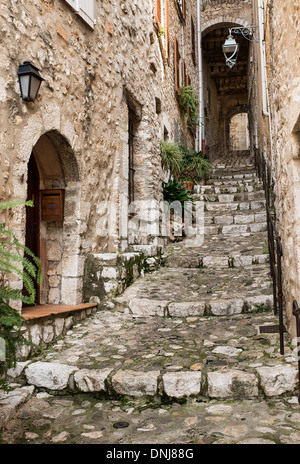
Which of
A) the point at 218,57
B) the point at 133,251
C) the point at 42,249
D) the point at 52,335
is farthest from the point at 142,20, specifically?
the point at 218,57

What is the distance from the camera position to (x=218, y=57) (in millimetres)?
16281

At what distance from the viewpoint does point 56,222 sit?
3.94 meters

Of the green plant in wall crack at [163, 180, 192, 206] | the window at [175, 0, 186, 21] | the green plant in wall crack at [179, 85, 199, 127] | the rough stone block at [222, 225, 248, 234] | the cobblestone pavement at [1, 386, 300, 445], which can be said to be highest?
the window at [175, 0, 186, 21]

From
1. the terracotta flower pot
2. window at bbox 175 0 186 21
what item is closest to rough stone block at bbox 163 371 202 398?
the terracotta flower pot

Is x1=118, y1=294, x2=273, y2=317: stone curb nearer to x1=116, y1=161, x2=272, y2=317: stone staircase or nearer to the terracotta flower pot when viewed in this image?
x1=116, y1=161, x2=272, y2=317: stone staircase

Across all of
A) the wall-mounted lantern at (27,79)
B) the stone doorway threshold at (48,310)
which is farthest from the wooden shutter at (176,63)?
the stone doorway threshold at (48,310)

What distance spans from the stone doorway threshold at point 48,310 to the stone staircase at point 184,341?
0.54 feet

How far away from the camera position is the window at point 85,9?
3.76 metres

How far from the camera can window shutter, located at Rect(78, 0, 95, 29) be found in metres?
3.87

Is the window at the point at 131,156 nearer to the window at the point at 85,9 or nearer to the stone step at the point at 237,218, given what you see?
the stone step at the point at 237,218

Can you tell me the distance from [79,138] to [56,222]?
89 cm

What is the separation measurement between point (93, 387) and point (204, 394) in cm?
73

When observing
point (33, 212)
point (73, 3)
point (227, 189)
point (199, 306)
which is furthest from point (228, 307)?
point (227, 189)

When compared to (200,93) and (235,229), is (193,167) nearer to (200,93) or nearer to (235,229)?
(235,229)
